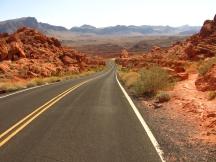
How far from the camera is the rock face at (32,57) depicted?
49.6 meters

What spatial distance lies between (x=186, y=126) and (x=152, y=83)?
321 inches

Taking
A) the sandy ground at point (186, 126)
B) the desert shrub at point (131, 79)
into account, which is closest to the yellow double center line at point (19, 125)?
the sandy ground at point (186, 126)

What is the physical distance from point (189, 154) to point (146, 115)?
5.11m

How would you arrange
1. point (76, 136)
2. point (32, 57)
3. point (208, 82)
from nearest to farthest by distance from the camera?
point (76, 136) → point (208, 82) → point (32, 57)

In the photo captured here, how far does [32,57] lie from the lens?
63188 mm

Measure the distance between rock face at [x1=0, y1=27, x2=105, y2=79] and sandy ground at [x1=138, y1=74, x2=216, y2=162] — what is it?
31.9 metres

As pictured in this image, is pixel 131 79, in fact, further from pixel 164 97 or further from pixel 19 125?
pixel 19 125

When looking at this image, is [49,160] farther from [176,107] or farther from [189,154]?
[176,107]

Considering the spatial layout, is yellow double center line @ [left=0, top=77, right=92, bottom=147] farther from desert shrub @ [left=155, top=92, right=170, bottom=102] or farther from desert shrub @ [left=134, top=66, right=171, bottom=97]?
desert shrub @ [left=134, top=66, right=171, bottom=97]

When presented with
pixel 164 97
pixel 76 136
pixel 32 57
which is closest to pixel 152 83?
pixel 164 97

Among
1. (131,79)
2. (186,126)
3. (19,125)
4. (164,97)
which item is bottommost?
(131,79)

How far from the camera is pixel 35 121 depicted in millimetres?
11742

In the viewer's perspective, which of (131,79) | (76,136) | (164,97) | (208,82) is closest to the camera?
(76,136)

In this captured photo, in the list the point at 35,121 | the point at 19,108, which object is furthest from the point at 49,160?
the point at 19,108
